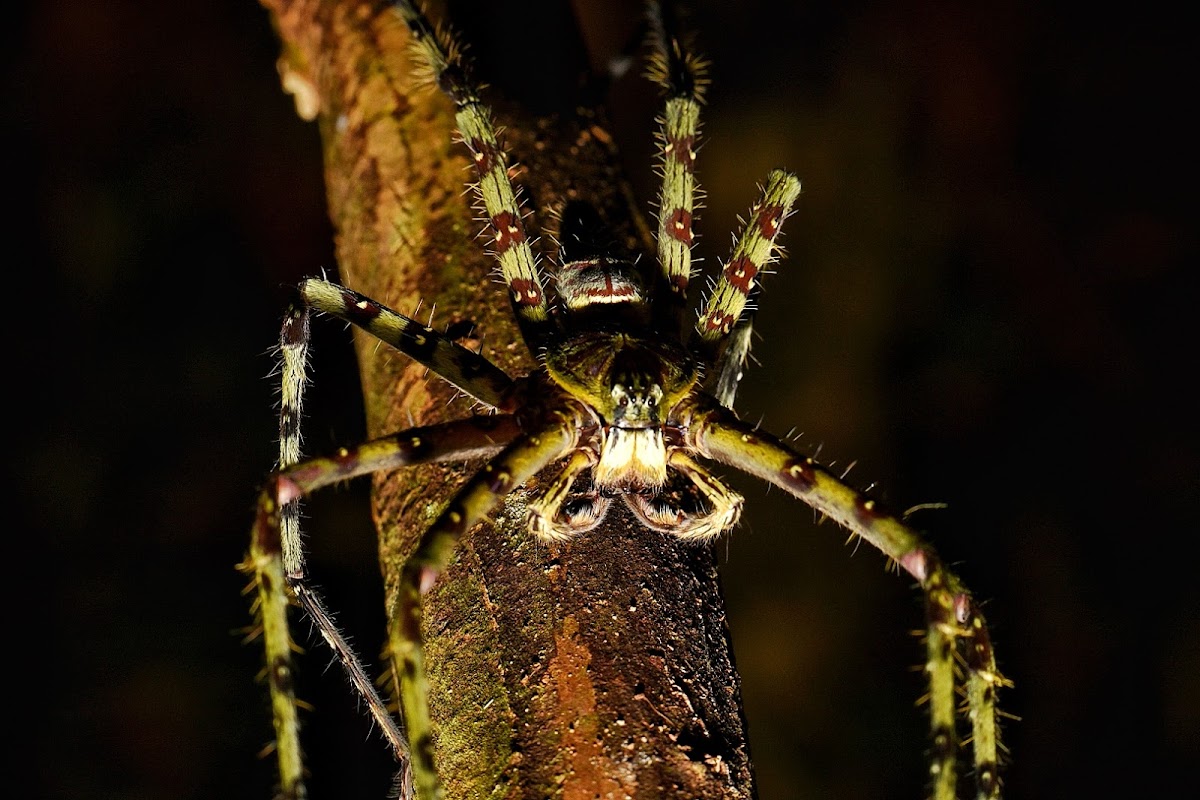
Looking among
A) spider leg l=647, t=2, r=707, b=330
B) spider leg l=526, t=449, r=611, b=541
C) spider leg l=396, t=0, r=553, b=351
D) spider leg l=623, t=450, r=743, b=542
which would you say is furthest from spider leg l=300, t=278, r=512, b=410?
spider leg l=647, t=2, r=707, b=330

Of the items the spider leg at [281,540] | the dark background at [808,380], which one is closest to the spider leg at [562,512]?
the spider leg at [281,540]

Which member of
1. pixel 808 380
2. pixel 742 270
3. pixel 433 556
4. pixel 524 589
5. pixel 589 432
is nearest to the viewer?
pixel 433 556

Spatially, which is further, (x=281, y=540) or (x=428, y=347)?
(x=428, y=347)

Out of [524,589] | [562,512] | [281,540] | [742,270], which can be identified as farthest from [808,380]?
[281,540]

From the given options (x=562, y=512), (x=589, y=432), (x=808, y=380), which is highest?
(x=808, y=380)

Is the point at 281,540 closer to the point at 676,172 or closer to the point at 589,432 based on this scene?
the point at 589,432

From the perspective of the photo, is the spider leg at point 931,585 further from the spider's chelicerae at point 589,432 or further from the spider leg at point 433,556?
the spider leg at point 433,556
